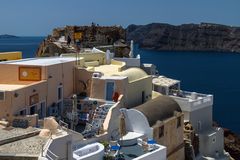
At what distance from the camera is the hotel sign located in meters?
23.4

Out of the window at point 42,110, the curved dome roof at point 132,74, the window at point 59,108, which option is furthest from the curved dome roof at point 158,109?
the window at point 42,110

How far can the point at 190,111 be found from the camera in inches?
1189

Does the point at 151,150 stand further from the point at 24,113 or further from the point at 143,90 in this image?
the point at 143,90

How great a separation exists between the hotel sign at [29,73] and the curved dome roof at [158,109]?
214 inches

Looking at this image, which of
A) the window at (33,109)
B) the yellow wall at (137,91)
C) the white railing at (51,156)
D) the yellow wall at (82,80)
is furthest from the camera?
the yellow wall at (82,80)

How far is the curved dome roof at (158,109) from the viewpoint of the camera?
23548mm

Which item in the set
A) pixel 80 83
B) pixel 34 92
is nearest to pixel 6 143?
pixel 34 92

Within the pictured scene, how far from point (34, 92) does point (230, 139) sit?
26952mm

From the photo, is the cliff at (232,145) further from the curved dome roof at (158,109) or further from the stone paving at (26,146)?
the stone paving at (26,146)

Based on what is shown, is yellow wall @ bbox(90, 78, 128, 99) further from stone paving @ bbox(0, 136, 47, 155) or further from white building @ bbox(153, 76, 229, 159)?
stone paving @ bbox(0, 136, 47, 155)

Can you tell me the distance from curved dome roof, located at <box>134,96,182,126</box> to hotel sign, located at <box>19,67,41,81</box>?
5430mm

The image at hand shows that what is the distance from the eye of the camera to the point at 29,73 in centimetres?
2359

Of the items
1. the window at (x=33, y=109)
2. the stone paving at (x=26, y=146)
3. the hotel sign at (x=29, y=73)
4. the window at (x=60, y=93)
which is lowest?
the stone paving at (x=26, y=146)

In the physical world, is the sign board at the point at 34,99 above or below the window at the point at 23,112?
above
